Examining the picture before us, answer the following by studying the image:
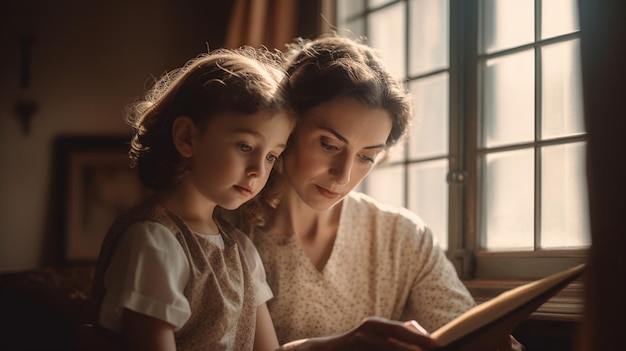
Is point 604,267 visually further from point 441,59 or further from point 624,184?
point 441,59

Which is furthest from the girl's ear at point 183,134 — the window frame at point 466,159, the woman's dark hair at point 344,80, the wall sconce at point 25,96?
the wall sconce at point 25,96

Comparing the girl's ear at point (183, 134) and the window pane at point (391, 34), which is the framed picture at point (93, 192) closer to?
the window pane at point (391, 34)

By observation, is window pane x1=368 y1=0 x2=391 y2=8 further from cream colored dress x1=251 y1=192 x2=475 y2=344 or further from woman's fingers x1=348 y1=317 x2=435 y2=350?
woman's fingers x1=348 y1=317 x2=435 y2=350

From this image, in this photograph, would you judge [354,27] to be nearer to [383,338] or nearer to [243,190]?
[243,190]

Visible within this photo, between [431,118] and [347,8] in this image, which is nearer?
[431,118]

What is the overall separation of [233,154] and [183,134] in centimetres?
14

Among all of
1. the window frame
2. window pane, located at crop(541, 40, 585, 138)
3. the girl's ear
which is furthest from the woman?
window pane, located at crop(541, 40, 585, 138)

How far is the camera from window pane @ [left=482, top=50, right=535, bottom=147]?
231 cm

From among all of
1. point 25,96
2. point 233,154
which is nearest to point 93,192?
point 25,96

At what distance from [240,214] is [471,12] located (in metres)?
1.07

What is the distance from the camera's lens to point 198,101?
1585mm

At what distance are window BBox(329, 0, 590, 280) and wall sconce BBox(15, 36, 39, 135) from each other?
2.64m

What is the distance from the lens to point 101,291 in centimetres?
152

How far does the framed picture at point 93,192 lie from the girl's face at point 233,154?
309cm
